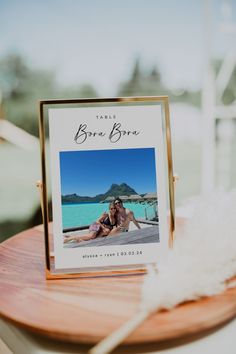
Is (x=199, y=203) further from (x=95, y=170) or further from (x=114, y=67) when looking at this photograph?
(x=114, y=67)

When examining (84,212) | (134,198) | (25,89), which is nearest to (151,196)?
(134,198)

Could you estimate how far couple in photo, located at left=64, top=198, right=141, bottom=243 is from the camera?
2.65 feet

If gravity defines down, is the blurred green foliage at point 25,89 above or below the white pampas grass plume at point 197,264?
above

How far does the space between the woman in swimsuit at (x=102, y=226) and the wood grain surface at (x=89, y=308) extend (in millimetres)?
89

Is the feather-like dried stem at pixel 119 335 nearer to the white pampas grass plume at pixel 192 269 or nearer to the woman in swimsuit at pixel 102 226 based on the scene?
the white pampas grass plume at pixel 192 269

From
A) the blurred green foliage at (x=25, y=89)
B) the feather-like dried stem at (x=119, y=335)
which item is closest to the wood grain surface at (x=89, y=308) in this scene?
the feather-like dried stem at (x=119, y=335)

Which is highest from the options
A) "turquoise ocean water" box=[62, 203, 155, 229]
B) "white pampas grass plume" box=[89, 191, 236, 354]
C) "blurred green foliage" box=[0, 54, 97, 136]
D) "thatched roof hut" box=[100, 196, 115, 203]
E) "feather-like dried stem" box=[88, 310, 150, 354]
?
"blurred green foliage" box=[0, 54, 97, 136]

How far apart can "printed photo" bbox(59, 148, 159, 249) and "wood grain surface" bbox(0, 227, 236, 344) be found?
0.09 m

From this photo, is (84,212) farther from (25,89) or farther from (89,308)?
(25,89)

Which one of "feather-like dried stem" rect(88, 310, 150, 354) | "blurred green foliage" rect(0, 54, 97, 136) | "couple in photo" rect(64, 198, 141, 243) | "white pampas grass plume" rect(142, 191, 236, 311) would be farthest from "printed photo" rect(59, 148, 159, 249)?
"blurred green foliage" rect(0, 54, 97, 136)

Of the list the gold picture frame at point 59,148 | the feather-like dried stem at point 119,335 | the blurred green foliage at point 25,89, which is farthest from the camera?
the blurred green foliage at point 25,89

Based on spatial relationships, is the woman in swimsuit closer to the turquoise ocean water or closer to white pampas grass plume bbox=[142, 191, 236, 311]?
the turquoise ocean water

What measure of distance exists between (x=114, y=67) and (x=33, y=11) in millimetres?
857

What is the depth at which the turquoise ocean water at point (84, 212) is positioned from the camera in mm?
806
